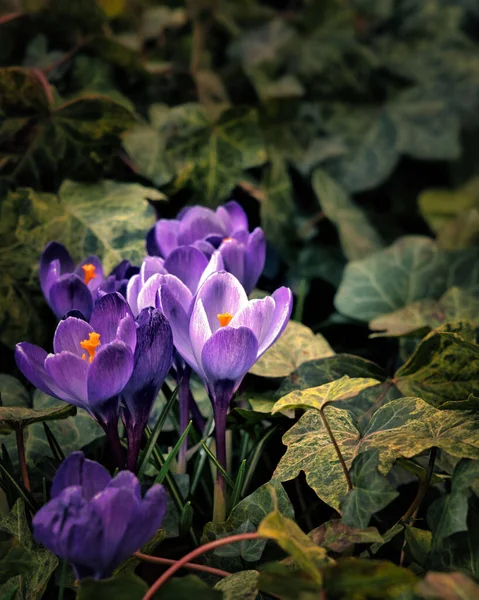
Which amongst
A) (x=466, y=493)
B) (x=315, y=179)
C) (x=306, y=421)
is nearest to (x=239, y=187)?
(x=315, y=179)

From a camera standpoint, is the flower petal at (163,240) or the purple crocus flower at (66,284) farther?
the flower petal at (163,240)

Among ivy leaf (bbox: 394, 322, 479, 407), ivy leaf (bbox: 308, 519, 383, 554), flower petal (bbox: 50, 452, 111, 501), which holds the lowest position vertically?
ivy leaf (bbox: 394, 322, 479, 407)

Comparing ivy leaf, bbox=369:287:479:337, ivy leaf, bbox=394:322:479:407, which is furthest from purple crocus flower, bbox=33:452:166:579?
ivy leaf, bbox=369:287:479:337

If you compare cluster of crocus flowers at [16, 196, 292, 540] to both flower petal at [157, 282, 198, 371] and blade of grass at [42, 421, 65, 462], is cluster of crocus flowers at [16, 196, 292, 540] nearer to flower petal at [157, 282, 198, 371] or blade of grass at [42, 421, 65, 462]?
flower petal at [157, 282, 198, 371]

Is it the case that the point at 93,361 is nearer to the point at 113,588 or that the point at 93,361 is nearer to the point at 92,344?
the point at 92,344

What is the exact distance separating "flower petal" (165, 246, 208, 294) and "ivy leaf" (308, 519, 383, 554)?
0.30m

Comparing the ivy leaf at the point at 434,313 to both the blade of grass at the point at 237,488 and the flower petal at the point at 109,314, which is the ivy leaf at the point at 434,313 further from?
the flower petal at the point at 109,314

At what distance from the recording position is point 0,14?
4.31 ft

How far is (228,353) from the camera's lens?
2.17 feet

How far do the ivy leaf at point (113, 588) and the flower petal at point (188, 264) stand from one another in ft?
1.12

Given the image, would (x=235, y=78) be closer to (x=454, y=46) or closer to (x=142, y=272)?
(x=454, y=46)

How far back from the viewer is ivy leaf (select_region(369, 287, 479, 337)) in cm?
107

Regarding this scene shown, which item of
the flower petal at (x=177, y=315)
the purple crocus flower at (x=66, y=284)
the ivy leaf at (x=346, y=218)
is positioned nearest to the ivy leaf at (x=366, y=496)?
the flower petal at (x=177, y=315)

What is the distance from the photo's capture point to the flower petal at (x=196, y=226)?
35.1 inches
